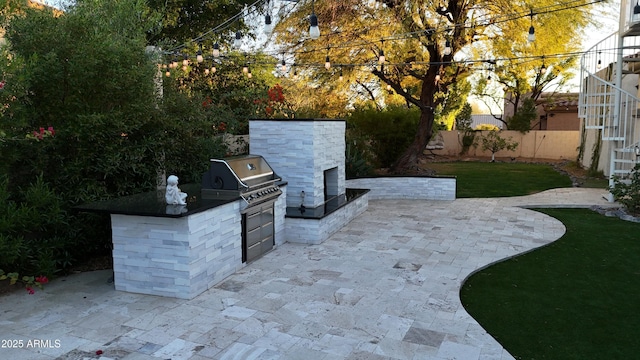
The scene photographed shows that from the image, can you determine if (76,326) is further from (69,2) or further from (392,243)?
(69,2)

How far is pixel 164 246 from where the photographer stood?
4152 millimetres

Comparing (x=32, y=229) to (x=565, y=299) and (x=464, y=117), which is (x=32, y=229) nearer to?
(x=565, y=299)

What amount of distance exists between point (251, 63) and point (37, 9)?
6.67m

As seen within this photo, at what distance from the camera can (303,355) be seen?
10.3 ft

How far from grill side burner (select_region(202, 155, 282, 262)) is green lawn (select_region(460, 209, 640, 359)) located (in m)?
2.39

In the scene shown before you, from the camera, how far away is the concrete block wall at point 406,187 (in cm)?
959

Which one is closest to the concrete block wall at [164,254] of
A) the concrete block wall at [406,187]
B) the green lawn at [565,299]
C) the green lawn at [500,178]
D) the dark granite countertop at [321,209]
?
the dark granite countertop at [321,209]

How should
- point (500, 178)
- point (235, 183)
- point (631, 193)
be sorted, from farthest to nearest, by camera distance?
1. point (500, 178)
2. point (631, 193)
3. point (235, 183)

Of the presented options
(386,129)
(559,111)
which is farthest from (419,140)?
(559,111)

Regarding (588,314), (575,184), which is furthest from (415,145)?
(588,314)

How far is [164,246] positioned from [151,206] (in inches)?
18.0

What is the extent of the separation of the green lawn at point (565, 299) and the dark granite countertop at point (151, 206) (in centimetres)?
265

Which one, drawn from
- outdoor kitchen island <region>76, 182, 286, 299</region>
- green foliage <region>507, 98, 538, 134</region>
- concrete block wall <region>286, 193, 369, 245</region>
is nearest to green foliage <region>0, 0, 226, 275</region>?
outdoor kitchen island <region>76, 182, 286, 299</region>

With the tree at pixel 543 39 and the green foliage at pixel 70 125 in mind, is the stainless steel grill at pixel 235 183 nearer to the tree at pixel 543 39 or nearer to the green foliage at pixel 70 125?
the green foliage at pixel 70 125
